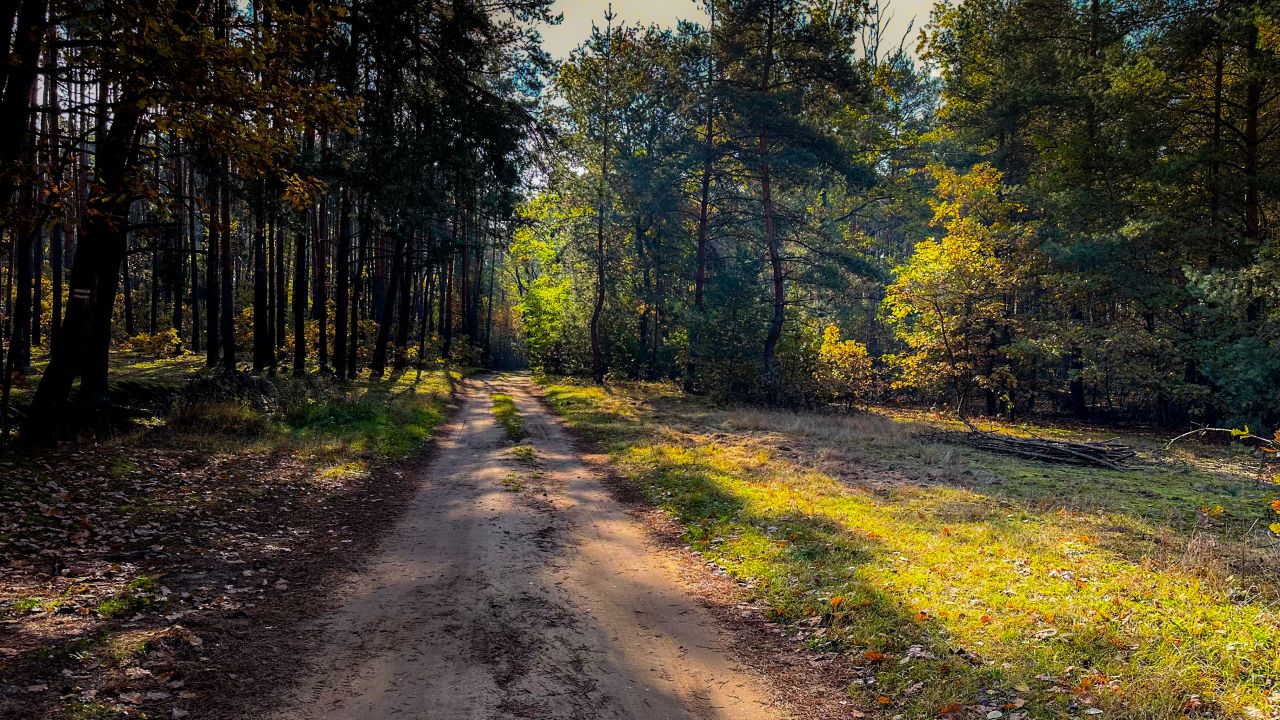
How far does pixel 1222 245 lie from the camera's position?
16.9 meters

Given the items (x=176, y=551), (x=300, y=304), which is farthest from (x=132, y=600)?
(x=300, y=304)

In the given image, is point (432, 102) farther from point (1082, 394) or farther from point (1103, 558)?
point (1082, 394)

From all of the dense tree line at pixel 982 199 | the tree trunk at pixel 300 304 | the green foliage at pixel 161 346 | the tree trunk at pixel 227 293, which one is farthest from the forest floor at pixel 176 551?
the green foliage at pixel 161 346

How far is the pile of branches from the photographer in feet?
40.5

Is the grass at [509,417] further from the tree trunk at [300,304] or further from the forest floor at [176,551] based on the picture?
the tree trunk at [300,304]

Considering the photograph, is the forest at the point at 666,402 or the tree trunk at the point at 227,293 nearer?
the forest at the point at 666,402

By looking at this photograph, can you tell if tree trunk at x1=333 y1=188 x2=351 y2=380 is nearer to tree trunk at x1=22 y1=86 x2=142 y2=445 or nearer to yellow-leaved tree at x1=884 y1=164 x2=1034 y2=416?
tree trunk at x1=22 y1=86 x2=142 y2=445

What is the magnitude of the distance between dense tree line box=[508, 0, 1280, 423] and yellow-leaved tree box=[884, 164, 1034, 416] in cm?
9

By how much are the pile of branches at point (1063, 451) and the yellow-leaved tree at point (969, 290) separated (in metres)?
7.65

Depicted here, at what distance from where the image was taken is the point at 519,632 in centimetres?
485

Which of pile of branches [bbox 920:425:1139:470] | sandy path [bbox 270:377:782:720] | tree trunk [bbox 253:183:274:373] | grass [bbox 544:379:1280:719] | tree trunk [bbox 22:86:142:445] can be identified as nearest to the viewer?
sandy path [bbox 270:377:782:720]

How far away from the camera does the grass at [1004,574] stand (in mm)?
4078

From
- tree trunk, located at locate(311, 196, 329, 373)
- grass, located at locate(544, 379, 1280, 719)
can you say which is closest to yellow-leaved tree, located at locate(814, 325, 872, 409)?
grass, located at locate(544, 379, 1280, 719)

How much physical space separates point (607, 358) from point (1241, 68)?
26.5 meters
